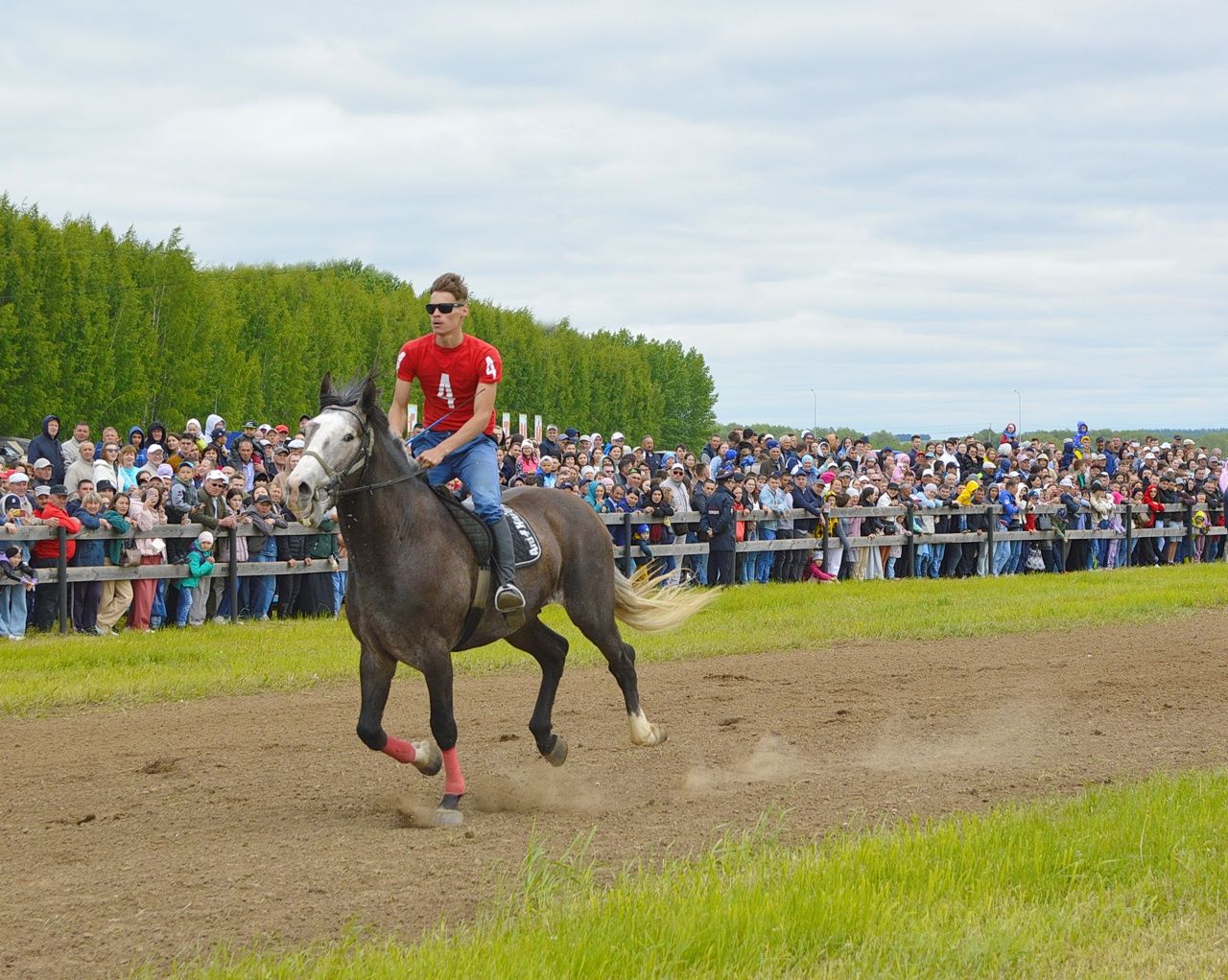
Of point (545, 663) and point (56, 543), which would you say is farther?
point (56, 543)

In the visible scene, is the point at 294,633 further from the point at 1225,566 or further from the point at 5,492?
the point at 1225,566

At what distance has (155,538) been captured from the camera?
15.5 m

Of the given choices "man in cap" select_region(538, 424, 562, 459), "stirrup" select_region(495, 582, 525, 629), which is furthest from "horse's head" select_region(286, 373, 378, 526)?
"man in cap" select_region(538, 424, 562, 459)

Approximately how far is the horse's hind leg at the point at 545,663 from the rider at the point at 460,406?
773 mm

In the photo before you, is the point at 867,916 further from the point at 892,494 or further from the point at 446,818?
the point at 892,494

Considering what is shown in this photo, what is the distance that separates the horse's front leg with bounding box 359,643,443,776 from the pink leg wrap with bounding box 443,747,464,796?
243 mm

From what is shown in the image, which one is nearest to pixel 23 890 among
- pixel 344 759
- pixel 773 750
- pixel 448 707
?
pixel 448 707

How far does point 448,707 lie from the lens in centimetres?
792

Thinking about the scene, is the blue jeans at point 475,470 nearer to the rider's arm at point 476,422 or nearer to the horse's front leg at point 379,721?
the rider's arm at point 476,422

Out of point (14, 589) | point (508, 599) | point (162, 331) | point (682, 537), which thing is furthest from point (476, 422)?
point (162, 331)

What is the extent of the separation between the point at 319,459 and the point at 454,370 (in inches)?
58.1

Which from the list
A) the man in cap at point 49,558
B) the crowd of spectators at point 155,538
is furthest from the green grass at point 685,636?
the crowd of spectators at point 155,538

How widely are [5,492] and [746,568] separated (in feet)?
34.4

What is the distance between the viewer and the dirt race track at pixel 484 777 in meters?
5.82
